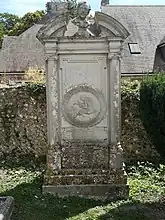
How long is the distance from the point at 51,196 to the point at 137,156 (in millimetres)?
3720

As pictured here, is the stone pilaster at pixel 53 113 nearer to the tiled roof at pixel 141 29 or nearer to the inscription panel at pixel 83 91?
the inscription panel at pixel 83 91

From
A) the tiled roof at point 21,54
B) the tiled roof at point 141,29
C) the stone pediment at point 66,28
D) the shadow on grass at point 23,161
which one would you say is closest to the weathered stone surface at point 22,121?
the shadow on grass at point 23,161

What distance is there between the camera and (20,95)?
10.6 meters

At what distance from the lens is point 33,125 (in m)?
10.7

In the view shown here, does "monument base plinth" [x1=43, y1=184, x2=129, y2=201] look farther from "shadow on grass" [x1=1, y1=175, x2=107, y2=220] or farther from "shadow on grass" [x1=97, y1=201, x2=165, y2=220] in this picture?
"shadow on grass" [x1=97, y1=201, x2=165, y2=220]

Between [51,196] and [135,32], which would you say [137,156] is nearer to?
[51,196]

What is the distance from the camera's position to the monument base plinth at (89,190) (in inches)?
296

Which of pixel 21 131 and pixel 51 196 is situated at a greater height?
pixel 21 131

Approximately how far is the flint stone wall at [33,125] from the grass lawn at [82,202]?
1.52 m

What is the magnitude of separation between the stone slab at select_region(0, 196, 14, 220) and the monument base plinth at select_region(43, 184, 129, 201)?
122 centimetres

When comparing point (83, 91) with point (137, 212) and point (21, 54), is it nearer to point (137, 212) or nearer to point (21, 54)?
point (137, 212)

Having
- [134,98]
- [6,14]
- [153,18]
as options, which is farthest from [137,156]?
[6,14]

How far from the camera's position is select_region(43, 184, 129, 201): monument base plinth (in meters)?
7.52

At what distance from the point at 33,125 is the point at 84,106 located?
3323mm
